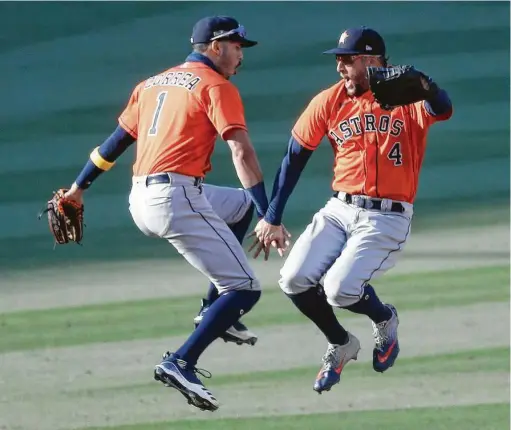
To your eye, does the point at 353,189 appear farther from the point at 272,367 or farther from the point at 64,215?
the point at 272,367

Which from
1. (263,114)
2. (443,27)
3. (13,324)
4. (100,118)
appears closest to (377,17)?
(443,27)

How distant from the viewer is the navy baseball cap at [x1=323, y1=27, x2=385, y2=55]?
6.48m

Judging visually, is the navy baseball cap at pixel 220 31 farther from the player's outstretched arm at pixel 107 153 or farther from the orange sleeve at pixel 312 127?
the player's outstretched arm at pixel 107 153

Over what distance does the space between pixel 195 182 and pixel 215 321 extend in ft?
2.09

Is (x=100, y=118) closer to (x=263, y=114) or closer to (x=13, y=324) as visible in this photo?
(x=263, y=114)

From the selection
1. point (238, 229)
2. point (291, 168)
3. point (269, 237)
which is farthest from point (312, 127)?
point (238, 229)

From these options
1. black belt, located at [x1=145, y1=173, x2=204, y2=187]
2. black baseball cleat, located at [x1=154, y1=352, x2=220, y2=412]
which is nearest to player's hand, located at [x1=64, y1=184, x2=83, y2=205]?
black belt, located at [x1=145, y1=173, x2=204, y2=187]

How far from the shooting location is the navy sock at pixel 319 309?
265 inches

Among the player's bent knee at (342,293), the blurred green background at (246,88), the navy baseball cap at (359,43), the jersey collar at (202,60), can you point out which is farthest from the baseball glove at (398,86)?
the blurred green background at (246,88)

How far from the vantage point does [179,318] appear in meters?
9.03

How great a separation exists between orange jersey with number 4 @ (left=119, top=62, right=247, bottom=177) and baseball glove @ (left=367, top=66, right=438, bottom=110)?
0.61 metres

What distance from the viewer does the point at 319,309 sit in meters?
6.75

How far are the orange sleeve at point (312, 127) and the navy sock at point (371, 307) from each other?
2.40 feet

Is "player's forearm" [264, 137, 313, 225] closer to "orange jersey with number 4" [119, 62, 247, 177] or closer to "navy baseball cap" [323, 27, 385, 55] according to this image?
"orange jersey with number 4" [119, 62, 247, 177]
